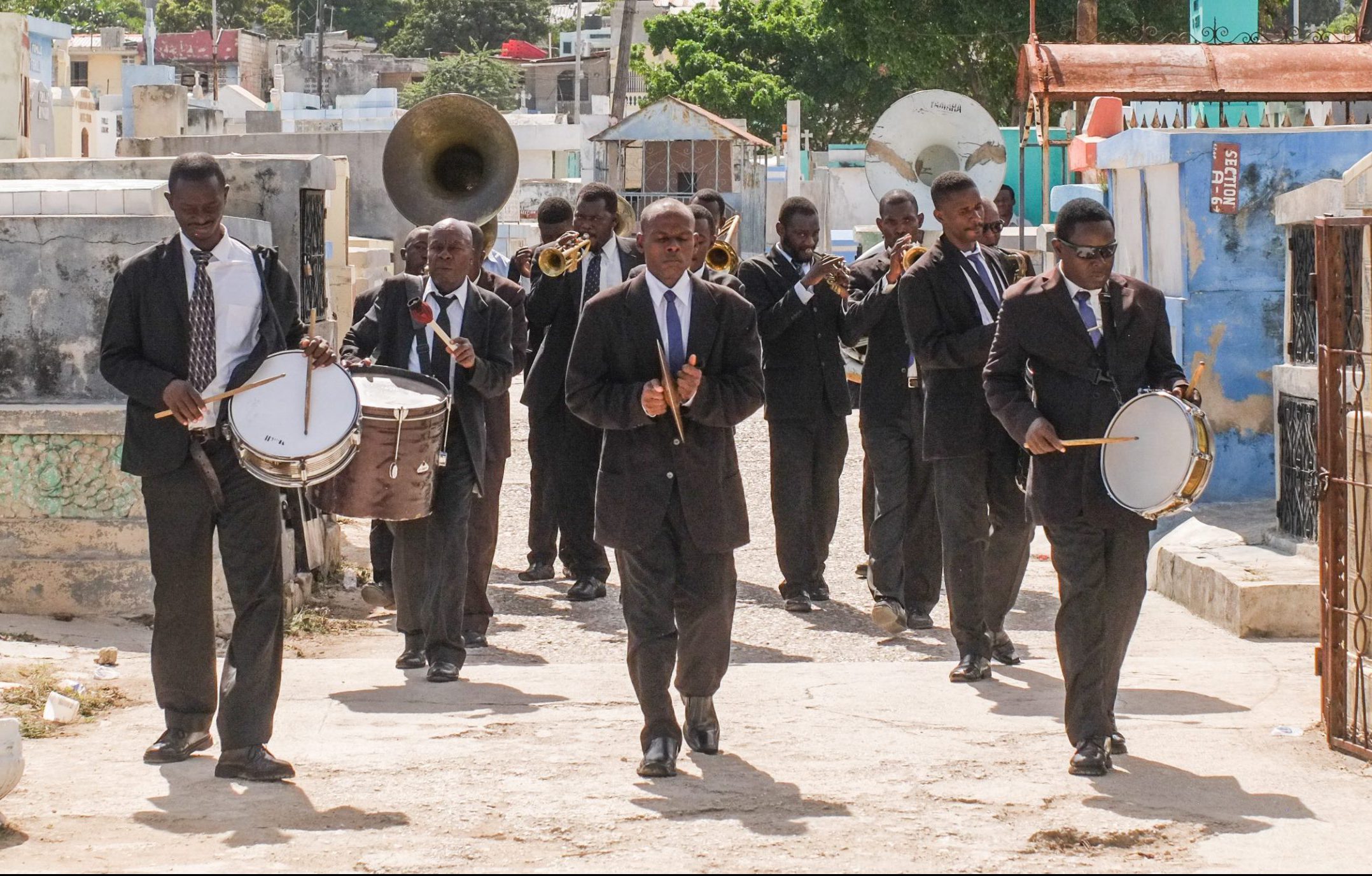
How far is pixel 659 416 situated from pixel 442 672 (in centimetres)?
203

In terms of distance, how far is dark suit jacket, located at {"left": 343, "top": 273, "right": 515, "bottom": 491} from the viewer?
7.37 meters

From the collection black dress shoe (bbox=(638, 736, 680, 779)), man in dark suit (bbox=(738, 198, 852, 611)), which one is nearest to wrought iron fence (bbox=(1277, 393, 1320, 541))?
man in dark suit (bbox=(738, 198, 852, 611))

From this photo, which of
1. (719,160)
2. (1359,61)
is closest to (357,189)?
(1359,61)

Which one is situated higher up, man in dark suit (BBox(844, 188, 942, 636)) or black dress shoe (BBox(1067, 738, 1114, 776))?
man in dark suit (BBox(844, 188, 942, 636))

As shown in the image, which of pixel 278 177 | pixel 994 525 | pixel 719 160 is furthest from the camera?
pixel 719 160

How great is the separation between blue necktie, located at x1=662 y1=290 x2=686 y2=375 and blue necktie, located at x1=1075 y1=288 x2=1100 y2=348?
48.9 inches

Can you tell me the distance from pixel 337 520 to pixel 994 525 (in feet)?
14.0

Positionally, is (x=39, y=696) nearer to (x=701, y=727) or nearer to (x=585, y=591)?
(x=701, y=727)

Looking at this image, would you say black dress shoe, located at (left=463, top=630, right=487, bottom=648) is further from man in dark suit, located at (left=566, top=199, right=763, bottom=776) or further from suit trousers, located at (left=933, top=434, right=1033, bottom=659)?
man in dark suit, located at (left=566, top=199, right=763, bottom=776)

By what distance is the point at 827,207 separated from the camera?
3762 cm

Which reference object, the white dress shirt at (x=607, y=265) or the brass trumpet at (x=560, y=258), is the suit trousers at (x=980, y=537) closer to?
the white dress shirt at (x=607, y=265)

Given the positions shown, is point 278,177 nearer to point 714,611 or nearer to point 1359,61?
point 714,611

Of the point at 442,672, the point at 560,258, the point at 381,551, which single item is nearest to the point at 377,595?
the point at 381,551

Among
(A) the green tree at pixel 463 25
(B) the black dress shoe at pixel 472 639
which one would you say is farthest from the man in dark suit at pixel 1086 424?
(A) the green tree at pixel 463 25
